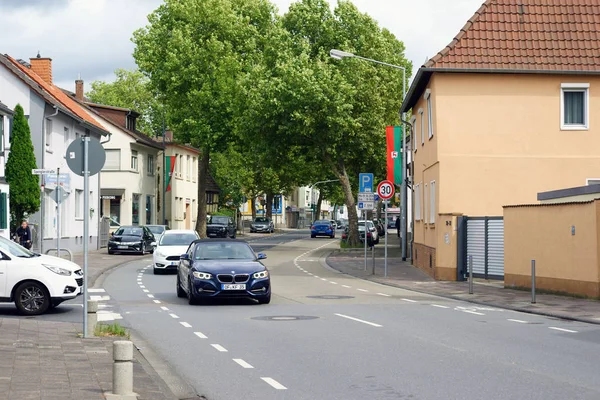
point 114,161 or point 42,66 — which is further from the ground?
point 42,66

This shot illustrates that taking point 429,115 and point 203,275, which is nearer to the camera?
point 203,275

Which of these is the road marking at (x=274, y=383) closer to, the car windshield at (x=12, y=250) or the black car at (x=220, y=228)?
the car windshield at (x=12, y=250)

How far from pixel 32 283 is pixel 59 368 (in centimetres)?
753

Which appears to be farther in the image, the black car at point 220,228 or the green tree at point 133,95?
the green tree at point 133,95

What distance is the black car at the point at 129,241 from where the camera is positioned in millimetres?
44375

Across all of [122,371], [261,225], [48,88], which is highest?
[48,88]

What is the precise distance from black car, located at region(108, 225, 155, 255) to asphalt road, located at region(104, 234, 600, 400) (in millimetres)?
22804

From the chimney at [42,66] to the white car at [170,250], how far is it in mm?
25720

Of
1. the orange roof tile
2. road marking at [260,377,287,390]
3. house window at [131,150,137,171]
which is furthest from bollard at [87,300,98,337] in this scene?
house window at [131,150,137,171]

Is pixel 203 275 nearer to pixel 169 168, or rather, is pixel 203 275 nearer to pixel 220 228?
pixel 169 168

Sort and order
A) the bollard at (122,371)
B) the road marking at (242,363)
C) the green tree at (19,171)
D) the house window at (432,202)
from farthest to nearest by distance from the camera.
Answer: the green tree at (19,171) < the house window at (432,202) < the road marking at (242,363) < the bollard at (122,371)

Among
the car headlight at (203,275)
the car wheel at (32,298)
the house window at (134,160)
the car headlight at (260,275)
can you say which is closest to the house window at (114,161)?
the house window at (134,160)

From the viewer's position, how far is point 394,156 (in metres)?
39.7

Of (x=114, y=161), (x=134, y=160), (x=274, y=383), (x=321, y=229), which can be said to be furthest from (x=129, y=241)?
(x=274, y=383)
